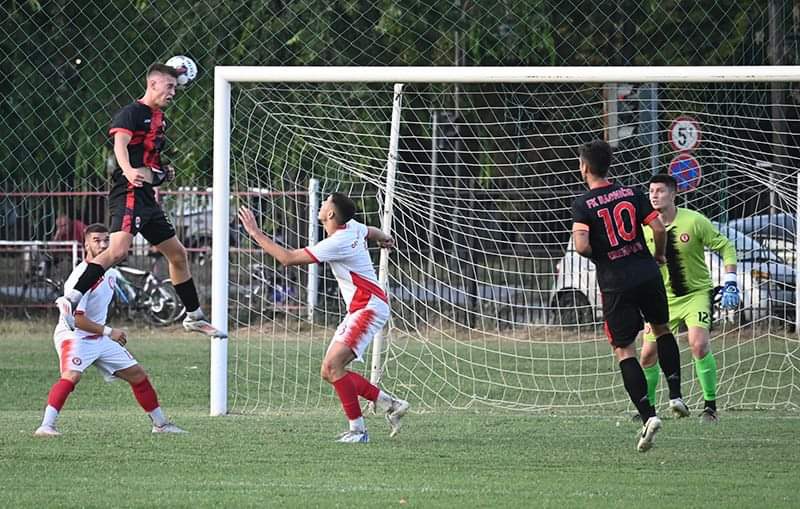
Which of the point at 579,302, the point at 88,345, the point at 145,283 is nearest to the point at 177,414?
the point at 88,345

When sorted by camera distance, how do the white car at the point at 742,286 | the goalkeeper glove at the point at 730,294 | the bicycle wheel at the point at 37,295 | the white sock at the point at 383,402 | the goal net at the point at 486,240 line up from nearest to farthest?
the white sock at the point at 383,402 → the goalkeeper glove at the point at 730,294 → the goal net at the point at 486,240 → the white car at the point at 742,286 → the bicycle wheel at the point at 37,295

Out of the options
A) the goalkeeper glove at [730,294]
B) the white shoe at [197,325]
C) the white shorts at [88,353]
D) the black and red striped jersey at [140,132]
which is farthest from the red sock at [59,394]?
the goalkeeper glove at [730,294]

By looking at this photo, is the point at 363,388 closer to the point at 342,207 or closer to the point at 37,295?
the point at 342,207

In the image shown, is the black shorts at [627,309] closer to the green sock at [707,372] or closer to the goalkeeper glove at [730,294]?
the goalkeeper glove at [730,294]

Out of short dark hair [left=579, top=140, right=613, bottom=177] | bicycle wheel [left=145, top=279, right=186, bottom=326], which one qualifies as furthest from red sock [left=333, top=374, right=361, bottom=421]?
bicycle wheel [left=145, top=279, right=186, bottom=326]

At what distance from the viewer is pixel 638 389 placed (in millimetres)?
8930

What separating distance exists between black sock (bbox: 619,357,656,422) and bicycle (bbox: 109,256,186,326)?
13.2 metres

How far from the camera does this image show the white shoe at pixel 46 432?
963 centimetres

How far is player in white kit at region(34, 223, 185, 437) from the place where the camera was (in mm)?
9820

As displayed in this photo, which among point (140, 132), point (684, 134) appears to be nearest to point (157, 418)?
point (140, 132)

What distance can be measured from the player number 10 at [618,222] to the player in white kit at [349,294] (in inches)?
71.0

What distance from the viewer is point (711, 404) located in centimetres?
1113

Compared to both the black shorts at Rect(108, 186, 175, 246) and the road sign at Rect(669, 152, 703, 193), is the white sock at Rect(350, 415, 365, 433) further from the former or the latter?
the road sign at Rect(669, 152, 703, 193)

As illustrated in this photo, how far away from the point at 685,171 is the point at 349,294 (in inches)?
246
